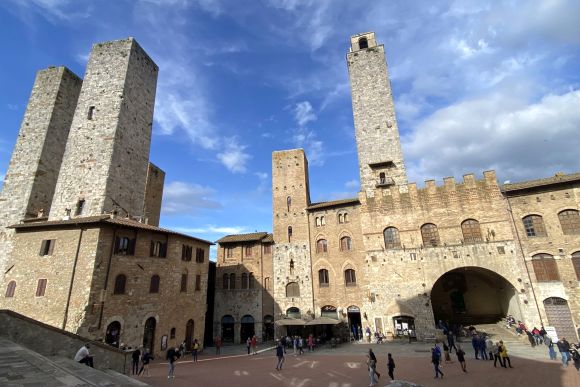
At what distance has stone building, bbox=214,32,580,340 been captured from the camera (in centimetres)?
2236

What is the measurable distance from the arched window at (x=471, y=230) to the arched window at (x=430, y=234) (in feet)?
7.00

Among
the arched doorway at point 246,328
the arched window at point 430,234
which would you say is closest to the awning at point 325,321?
the arched doorway at point 246,328

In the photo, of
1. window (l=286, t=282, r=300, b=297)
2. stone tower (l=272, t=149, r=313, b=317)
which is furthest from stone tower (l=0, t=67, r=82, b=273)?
window (l=286, t=282, r=300, b=297)

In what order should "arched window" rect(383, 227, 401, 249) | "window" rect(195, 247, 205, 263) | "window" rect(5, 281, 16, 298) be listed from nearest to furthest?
1. "window" rect(5, 281, 16, 298)
2. "window" rect(195, 247, 205, 263)
3. "arched window" rect(383, 227, 401, 249)

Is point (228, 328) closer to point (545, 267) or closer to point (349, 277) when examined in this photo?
point (349, 277)

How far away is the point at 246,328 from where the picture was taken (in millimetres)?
31219

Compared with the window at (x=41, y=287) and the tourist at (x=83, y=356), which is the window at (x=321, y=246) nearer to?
the tourist at (x=83, y=356)

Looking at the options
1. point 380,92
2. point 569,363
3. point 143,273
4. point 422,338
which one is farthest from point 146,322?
point 380,92

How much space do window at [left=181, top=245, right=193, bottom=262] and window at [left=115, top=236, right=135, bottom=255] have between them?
15.1 ft

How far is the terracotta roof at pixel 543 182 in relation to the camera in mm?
22252

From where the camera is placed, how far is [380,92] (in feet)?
109

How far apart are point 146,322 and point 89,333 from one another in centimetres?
387

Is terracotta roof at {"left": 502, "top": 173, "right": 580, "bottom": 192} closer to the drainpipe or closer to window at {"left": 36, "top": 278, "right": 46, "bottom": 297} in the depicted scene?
the drainpipe

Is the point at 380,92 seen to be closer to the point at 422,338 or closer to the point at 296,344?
the point at 422,338
